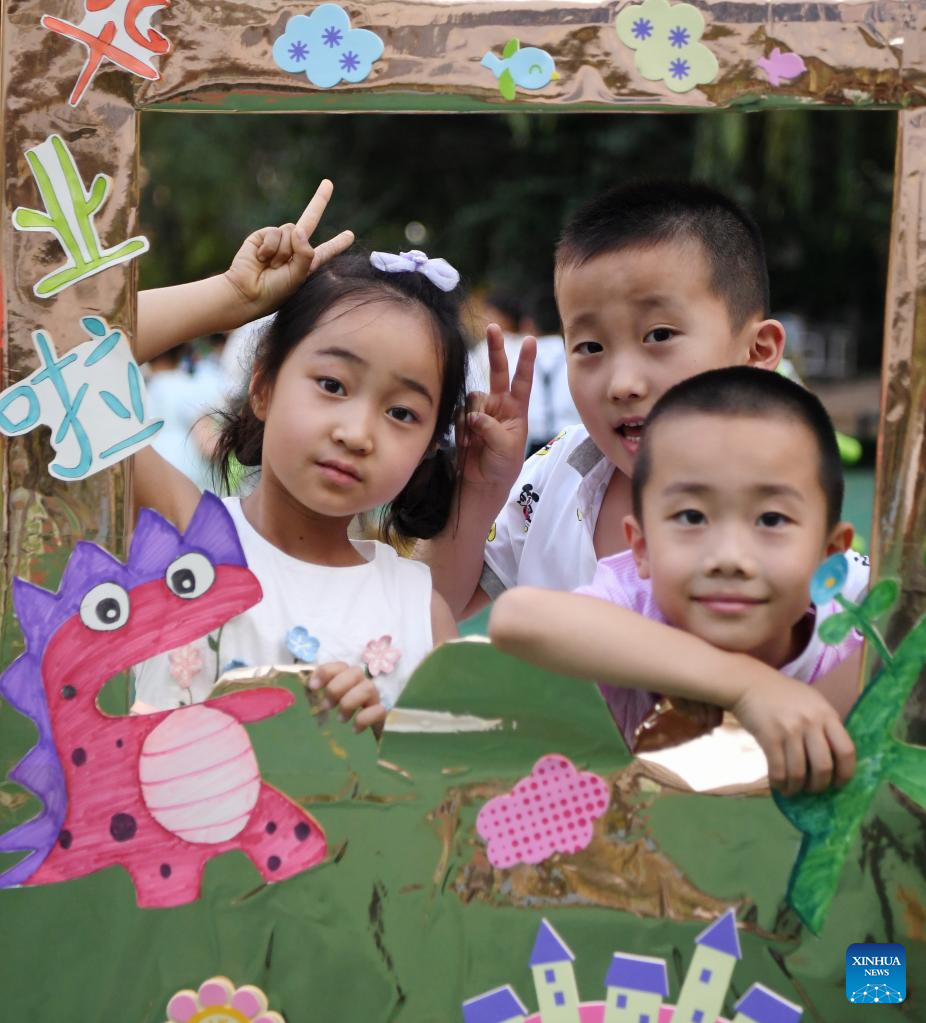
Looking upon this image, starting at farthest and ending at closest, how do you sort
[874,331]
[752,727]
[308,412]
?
1. [874,331]
2. [308,412]
3. [752,727]

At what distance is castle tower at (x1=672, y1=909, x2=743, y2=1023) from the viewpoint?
52.2 inches

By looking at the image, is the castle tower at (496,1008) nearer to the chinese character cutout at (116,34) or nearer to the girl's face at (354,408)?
the girl's face at (354,408)

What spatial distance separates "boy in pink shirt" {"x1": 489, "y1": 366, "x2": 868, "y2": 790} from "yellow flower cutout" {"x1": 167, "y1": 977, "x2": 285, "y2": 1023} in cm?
44

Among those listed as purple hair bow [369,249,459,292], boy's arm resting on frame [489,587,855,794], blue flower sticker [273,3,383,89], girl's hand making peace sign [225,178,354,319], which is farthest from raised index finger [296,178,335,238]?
boy's arm resting on frame [489,587,855,794]

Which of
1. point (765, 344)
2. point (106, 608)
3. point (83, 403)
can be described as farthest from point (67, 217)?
point (765, 344)

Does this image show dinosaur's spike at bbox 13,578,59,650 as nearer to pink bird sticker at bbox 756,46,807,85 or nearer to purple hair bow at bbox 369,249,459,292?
purple hair bow at bbox 369,249,459,292

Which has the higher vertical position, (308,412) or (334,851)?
(308,412)

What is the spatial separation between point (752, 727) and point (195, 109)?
84cm

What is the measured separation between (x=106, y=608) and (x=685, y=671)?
0.59 metres

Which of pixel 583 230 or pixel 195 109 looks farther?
pixel 583 230

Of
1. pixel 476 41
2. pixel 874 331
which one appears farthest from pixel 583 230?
pixel 874 331

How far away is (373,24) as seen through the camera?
1371mm

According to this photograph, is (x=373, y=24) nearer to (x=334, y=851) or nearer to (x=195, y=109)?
(x=195, y=109)

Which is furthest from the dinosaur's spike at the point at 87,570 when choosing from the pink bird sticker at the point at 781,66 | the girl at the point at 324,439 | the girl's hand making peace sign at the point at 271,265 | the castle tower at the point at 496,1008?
the pink bird sticker at the point at 781,66
